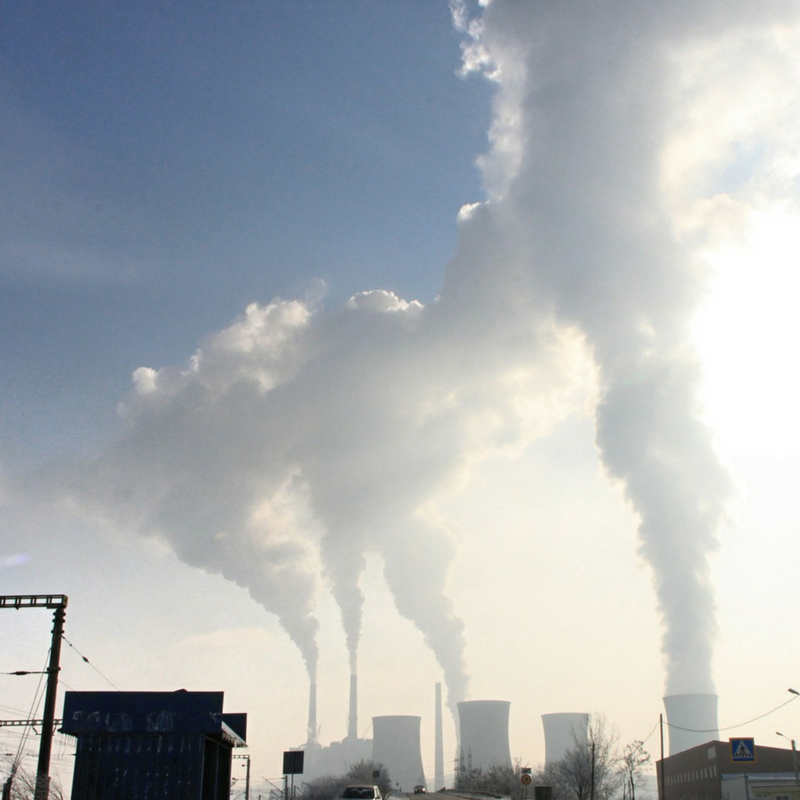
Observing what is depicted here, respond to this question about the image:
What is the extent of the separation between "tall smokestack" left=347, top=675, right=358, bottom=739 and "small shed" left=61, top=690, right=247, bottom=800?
149 meters

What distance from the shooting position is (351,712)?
585 feet

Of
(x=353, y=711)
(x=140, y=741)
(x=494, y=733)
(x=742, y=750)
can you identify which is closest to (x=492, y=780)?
(x=494, y=733)

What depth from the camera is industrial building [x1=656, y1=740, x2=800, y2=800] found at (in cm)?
6047

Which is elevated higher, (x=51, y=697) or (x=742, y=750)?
(x=51, y=697)

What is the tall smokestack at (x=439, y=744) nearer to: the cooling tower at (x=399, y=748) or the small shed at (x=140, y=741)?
the cooling tower at (x=399, y=748)

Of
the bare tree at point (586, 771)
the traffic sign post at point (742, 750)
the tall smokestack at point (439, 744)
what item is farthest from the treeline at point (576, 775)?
the tall smokestack at point (439, 744)

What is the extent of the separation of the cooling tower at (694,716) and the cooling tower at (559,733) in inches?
989

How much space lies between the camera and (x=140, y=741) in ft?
110

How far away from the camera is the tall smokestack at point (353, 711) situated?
17675 cm

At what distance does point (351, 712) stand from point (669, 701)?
107509mm

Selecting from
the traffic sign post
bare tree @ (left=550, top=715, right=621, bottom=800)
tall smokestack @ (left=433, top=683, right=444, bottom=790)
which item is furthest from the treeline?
tall smokestack @ (left=433, top=683, right=444, bottom=790)

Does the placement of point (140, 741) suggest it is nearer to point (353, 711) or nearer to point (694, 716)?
point (694, 716)

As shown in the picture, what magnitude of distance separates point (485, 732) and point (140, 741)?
8544 centimetres

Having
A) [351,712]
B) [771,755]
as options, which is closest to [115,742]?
[771,755]
